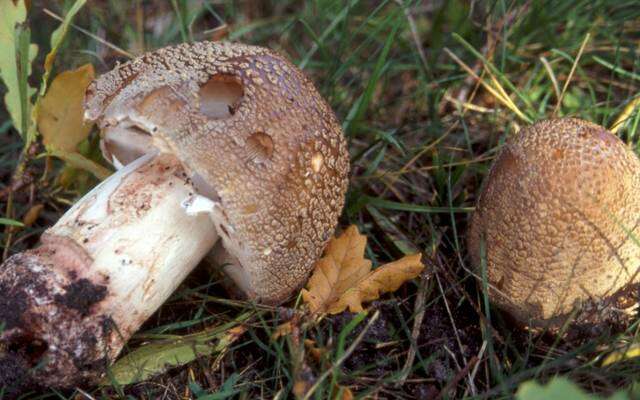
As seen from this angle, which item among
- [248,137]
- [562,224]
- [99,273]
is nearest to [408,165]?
[562,224]

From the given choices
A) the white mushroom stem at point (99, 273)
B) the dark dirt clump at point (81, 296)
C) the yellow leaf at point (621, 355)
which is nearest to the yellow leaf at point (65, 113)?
the white mushroom stem at point (99, 273)

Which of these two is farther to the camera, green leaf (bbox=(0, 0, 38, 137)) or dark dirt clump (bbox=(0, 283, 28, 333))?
green leaf (bbox=(0, 0, 38, 137))

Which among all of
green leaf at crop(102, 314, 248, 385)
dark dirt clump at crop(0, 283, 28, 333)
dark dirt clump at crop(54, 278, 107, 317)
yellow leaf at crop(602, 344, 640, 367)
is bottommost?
green leaf at crop(102, 314, 248, 385)

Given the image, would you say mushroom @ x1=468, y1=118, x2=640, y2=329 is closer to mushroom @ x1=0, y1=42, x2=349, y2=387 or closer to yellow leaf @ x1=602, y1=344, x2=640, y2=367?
yellow leaf @ x1=602, y1=344, x2=640, y2=367

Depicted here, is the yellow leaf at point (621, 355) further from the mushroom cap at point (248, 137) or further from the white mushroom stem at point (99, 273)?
the white mushroom stem at point (99, 273)

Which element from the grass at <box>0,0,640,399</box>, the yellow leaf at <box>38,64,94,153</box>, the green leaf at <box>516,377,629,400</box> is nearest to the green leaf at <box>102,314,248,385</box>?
the grass at <box>0,0,640,399</box>

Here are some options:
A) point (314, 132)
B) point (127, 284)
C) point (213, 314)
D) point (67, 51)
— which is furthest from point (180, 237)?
point (67, 51)
